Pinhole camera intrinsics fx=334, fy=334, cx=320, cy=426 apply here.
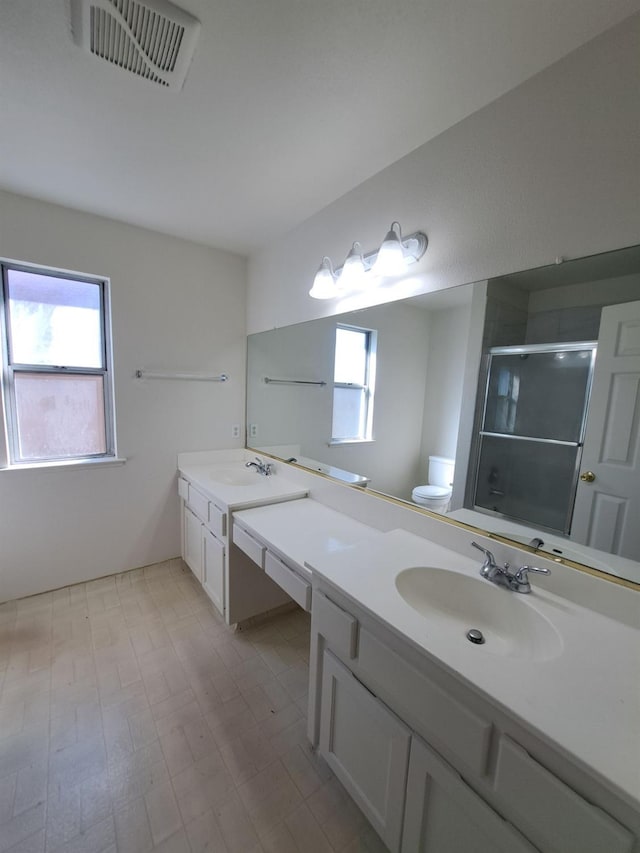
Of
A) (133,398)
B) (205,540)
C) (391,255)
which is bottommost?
(205,540)

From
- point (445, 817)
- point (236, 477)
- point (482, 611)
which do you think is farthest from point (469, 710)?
point (236, 477)

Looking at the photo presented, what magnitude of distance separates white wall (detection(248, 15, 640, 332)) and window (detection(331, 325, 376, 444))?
10.7 inches

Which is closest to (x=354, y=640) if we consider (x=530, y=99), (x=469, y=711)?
Result: (x=469, y=711)

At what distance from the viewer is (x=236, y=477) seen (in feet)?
8.09

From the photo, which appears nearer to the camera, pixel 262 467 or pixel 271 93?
pixel 271 93

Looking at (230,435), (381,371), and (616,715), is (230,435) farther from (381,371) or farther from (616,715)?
(616,715)

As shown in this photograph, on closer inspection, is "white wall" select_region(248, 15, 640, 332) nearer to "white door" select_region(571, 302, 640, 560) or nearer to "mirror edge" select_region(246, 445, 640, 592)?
"white door" select_region(571, 302, 640, 560)

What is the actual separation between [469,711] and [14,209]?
3.03 metres

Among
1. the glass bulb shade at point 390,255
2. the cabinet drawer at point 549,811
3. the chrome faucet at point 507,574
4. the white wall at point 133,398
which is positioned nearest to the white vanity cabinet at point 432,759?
the cabinet drawer at point 549,811

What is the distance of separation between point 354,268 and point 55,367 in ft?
6.57

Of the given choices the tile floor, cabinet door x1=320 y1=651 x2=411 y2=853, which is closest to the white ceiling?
cabinet door x1=320 y1=651 x2=411 y2=853

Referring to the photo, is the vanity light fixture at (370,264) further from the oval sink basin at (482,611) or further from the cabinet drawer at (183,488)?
the cabinet drawer at (183,488)

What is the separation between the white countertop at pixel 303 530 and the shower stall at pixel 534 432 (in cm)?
59

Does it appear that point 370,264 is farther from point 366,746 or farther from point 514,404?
point 366,746
